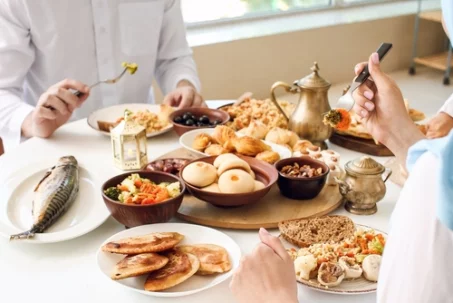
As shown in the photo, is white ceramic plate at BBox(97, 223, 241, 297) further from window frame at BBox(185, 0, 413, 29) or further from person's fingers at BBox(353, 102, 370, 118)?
window frame at BBox(185, 0, 413, 29)

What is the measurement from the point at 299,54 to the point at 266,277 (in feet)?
11.3

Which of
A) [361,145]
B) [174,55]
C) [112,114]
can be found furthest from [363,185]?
[174,55]

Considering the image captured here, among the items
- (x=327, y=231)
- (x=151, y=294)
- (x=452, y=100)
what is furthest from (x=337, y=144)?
(x=151, y=294)

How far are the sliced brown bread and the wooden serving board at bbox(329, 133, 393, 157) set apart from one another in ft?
1.49

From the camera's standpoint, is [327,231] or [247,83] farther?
[247,83]

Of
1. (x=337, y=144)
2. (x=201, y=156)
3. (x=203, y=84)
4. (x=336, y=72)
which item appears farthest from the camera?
(x=336, y=72)

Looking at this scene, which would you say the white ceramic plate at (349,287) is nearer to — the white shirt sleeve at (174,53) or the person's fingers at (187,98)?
the person's fingers at (187,98)

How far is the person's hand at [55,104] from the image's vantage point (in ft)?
5.68

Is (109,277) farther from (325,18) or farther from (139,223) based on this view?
(325,18)

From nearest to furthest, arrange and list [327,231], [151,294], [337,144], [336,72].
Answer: [151,294] → [327,231] → [337,144] → [336,72]

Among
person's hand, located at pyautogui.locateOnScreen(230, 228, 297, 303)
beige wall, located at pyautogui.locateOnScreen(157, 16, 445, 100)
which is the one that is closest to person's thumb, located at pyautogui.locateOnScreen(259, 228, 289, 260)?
person's hand, located at pyautogui.locateOnScreen(230, 228, 297, 303)

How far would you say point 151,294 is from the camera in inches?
41.2

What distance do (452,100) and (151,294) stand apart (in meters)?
1.04

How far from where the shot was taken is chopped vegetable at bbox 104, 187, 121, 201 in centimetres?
126
